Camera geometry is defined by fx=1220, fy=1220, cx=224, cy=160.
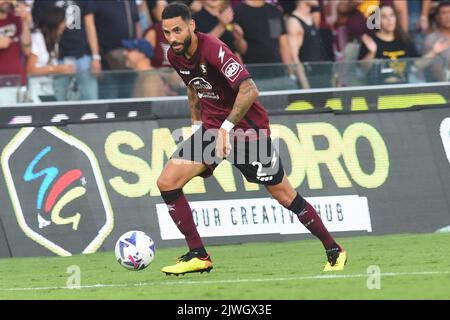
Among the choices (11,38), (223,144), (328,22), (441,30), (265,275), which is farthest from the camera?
(328,22)

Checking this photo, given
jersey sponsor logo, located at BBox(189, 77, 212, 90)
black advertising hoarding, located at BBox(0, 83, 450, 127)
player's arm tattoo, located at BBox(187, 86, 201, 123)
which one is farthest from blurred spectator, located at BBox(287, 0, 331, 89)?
jersey sponsor logo, located at BBox(189, 77, 212, 90)

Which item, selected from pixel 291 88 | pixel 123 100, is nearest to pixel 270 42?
pixel 291 88

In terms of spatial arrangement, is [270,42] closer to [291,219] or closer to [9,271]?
[291,219]

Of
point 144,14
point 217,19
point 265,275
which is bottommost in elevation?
point 144,14

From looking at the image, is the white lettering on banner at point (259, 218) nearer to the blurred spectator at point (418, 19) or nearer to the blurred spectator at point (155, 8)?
the blurred spectator at point (155, 8)

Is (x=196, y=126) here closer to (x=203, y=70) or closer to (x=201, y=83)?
(x=201, y=83)

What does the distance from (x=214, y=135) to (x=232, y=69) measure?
2.41ft

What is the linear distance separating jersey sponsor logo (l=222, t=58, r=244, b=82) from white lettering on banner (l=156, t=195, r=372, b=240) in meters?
3.77

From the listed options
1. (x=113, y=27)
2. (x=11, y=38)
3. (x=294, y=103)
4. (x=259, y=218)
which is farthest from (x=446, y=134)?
(x=11, y=38)

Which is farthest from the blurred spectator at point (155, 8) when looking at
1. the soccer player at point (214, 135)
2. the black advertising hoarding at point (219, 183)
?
the soccer player at point (214, 135)

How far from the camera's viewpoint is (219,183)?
14.5 m

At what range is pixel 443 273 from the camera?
412 inches

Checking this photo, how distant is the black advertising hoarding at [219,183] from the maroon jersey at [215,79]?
10.3 feet

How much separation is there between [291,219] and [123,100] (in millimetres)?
2638
